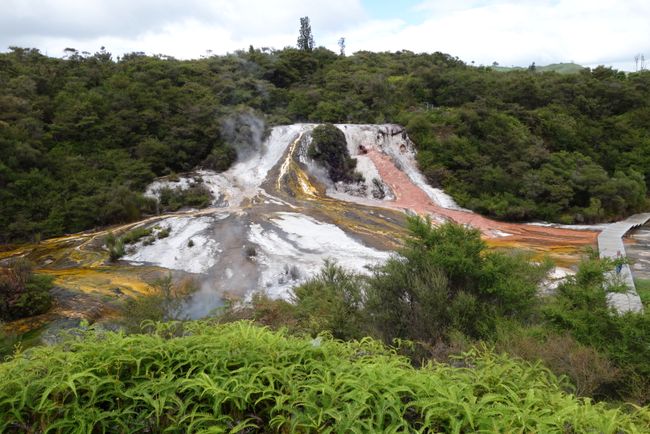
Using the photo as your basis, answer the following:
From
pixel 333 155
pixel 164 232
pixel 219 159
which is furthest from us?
pixel 333 155

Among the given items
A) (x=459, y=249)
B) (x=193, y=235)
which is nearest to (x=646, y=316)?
(x=459, y=249)

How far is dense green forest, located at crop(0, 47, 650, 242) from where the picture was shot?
63.9ft

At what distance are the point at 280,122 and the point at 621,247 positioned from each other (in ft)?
62.3

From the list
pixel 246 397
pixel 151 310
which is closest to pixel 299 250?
pixel 151 310

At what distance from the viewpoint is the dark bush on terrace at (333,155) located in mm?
23647

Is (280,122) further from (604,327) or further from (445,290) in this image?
(604,327)

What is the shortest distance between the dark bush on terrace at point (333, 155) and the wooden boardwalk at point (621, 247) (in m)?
11.3

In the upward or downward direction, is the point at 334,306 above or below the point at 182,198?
below

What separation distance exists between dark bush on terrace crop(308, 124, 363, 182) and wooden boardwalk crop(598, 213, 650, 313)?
36.9ft

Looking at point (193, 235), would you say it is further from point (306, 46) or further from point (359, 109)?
point (306, 46)

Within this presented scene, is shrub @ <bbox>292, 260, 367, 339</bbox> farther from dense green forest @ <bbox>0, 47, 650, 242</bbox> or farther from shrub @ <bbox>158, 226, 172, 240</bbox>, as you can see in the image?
dense green forest @ <bbox>0, 47, 650, 242</bbox>

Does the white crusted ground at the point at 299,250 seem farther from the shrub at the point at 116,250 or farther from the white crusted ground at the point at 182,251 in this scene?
the shrub at the point at 116,250

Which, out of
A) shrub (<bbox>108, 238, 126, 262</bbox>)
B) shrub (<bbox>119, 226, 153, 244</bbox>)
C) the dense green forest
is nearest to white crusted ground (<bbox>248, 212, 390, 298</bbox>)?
shrub (<bbox>119, 226, 153, 244</bbox>)

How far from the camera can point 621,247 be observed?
1662 cm
